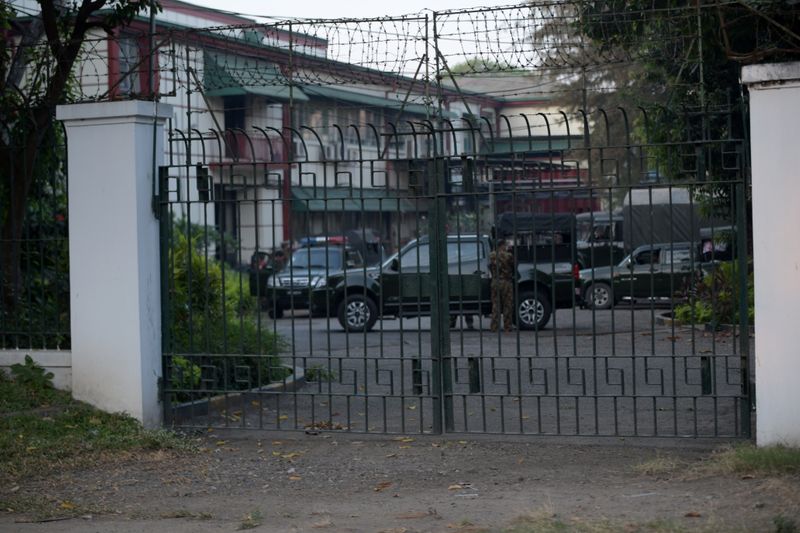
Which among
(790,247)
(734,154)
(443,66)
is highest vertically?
(443,66)

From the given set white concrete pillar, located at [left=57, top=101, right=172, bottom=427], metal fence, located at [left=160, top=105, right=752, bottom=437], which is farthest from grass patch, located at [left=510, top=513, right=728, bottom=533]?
white concrete pillar, located at [left=57, top=101, right=172, bottom=427]

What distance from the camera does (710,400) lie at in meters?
10.2

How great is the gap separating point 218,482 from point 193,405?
1954 millimetres

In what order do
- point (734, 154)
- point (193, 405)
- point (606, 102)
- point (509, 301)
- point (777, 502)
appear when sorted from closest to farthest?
point (777, 502) → point (734, 154) → point (193, 405) → point (509, 301) → point (606, 102)

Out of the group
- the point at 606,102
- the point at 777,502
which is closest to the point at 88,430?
the point at 777,502

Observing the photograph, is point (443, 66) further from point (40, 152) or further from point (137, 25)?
point (137, 25)

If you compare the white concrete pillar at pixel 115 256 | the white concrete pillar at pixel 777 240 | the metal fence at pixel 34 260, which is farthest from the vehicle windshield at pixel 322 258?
the white concrete pillar at pixel 777 240

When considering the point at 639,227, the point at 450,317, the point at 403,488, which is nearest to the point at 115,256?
the point at 403,488

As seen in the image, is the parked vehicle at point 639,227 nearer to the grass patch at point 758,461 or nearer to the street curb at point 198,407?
the street curb at point 198,407

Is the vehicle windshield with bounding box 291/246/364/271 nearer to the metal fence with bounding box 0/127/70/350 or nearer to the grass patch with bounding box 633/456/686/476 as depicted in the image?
the metal fence with bounding box 0/127/70/350

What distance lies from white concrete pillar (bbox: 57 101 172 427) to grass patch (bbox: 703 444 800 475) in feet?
15.2

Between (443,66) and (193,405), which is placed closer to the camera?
(193,405)

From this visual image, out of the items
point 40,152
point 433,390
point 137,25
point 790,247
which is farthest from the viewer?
point 137,25

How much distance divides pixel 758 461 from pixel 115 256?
207 inches
